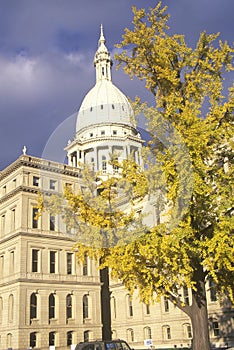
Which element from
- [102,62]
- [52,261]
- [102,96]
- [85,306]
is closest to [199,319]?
[52,261]

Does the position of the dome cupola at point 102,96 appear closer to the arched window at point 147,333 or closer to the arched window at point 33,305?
the arched window at point 33,305

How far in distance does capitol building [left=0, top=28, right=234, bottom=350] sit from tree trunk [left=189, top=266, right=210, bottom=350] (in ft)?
95.6

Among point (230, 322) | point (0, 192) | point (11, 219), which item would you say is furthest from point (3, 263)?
point (230, 322)

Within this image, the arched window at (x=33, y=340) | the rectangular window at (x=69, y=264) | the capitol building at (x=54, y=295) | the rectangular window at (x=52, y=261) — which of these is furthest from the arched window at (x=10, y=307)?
the rectangular window at (x=69, y=264)

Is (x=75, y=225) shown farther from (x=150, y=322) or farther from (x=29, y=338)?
(x=150, y=322)

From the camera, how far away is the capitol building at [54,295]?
51375mm

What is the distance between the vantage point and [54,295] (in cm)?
5572

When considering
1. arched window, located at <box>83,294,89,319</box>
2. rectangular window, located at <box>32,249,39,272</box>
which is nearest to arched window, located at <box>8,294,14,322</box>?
rectangular window, located at <box>32,249,39,272</box>

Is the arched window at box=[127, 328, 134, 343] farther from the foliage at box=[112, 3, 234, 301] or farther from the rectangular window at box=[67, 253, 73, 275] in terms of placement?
the foliage at box=[112, 3, 234, 301]

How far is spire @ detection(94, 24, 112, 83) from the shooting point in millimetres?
118731

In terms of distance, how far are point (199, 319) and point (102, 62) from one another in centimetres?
11080

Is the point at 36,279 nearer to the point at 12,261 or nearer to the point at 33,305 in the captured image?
the point at 33,305

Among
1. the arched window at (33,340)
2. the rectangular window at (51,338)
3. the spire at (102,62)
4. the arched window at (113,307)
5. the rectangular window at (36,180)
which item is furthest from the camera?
the spire at (102,62)

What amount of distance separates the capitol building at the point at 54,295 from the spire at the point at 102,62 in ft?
197
